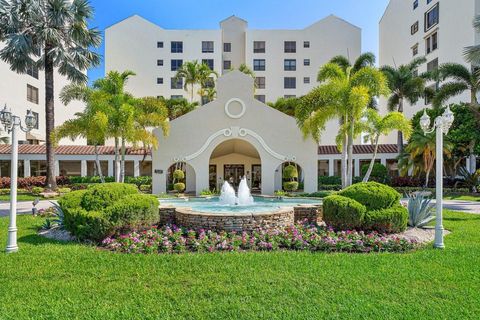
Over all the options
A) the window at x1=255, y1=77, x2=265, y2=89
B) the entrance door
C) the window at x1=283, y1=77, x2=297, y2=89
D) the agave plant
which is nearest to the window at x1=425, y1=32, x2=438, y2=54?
the window at x1=283, y1=77, x2=297, y2=89

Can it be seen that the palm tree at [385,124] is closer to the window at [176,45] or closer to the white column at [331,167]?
the white column at [331,167]

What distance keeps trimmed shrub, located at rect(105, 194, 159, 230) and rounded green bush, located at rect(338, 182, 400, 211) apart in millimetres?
6122

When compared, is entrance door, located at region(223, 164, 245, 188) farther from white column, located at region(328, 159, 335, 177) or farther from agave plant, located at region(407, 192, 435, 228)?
agave plant, located at region(407, 192, 435, 228)

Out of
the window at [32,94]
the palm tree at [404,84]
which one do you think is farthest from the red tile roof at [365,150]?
the window at [32,94]

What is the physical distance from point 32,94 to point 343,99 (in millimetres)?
30385

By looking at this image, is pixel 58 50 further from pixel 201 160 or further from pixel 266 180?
pixel 266 180

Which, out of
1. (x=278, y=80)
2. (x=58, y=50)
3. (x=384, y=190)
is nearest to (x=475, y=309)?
(x=384, y=190)

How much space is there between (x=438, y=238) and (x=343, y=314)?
5.07 m

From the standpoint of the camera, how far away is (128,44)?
4344 cm

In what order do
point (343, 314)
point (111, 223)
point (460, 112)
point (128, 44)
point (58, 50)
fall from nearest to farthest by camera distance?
1. point (343, 314)
2. point (111, 223)
3. point (58, 50)
4. point (460, 112)
5. point (128, 44)

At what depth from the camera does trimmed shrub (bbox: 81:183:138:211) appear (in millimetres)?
8805

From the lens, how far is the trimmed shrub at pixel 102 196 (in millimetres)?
8805

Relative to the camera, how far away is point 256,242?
825 centimetres

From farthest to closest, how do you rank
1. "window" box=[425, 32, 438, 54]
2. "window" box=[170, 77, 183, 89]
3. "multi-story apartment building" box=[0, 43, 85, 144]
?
"window" box=[170, 77, 183, 89], "window" box=[425, 32, 438, 54], "multi-story apartment building" box=[0, 43, 85, 144]
